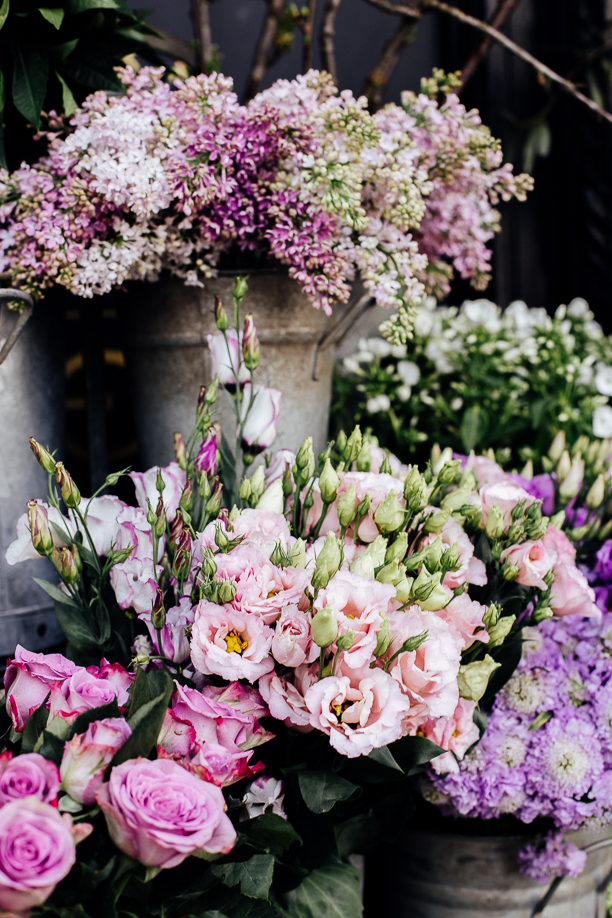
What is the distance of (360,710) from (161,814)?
16 centimetres

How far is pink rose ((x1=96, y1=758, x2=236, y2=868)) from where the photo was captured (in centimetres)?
41

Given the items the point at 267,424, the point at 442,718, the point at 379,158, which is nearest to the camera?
the point at 442,718

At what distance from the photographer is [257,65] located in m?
1.16

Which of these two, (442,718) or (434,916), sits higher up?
(442,718)

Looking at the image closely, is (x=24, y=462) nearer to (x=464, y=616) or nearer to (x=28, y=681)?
(x=28, y=681)

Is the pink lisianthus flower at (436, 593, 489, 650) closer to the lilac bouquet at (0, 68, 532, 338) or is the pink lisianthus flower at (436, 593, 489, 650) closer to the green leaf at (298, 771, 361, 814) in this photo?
the green leaf at (298, 771, 361, 814)

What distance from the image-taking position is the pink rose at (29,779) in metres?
0.43

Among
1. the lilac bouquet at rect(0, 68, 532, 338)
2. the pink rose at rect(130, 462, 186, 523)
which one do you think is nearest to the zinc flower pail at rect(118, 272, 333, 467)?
the lilac bouquet at rect(0, 68, 532, 338)

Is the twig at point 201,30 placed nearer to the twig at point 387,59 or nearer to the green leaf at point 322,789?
the twig at point 387,59

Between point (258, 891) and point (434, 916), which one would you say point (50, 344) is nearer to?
point (258, 891)

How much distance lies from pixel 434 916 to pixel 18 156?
115cm

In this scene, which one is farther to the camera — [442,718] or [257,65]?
[257,65]

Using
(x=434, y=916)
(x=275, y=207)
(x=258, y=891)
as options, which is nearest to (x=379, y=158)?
(x=275, y=207)

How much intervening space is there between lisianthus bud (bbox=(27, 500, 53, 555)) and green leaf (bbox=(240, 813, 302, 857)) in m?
0.29
